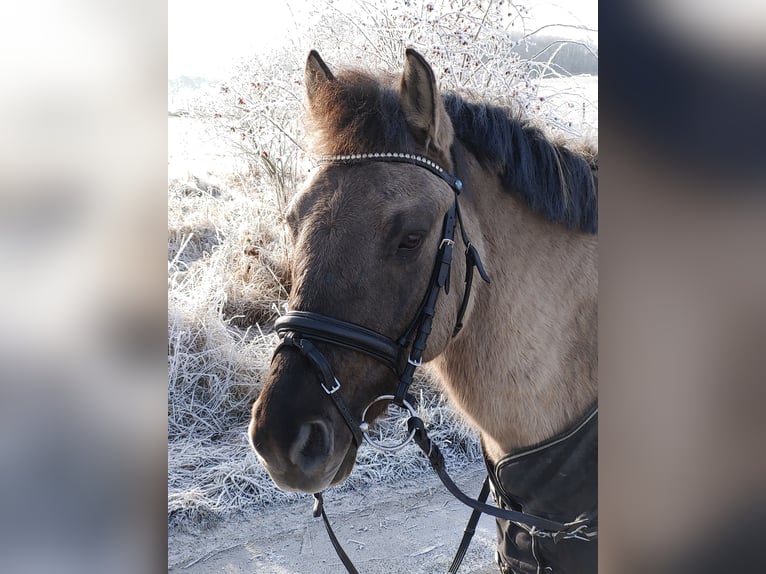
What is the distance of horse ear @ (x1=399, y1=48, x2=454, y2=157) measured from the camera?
47.8 inches

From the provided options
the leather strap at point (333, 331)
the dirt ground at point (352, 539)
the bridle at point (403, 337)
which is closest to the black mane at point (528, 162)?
the bridle at point (403, 337)

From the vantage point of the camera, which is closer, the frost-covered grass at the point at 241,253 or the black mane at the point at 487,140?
the black mane at the point at 487,140

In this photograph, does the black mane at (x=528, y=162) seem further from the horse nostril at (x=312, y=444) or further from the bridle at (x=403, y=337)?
the horse nostril at (x=312, y=444)

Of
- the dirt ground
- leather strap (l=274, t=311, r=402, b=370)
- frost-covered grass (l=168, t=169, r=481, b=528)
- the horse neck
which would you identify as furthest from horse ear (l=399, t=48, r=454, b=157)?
the dirt ground

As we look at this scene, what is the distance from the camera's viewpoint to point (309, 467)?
3.69 feet

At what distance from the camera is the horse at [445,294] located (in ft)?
3.78

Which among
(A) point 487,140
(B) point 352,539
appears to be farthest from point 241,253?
(A) point 487,140
